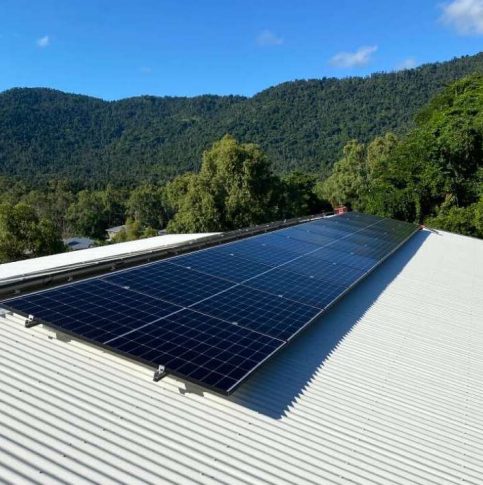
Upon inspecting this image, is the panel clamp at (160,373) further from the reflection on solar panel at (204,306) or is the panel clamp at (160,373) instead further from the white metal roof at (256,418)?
the white metal roof at (256,418)

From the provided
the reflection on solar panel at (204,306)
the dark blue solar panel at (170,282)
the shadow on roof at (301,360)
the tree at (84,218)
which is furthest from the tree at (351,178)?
the tree at (84,218)

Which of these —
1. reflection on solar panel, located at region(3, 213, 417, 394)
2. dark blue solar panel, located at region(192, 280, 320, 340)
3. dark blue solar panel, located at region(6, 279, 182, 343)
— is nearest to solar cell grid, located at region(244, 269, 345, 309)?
reflection on solar panel, located at region(3, 213, 417, 394)

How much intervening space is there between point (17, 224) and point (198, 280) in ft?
86.8

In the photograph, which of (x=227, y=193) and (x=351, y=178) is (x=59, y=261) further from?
(x=351, y=178)

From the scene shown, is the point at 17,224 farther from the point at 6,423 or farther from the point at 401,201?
the point at 401,201

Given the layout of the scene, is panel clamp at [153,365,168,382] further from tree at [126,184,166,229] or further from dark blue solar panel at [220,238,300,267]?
tree at [126,184,166,229]

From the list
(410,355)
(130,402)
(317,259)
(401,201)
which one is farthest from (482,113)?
(130,402)

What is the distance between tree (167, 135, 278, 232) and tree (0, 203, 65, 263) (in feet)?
43.1

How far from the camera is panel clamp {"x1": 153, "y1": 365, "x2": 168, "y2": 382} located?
6.75 meters

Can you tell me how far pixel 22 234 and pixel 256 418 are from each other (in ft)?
101

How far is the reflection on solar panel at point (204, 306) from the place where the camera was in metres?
7.23

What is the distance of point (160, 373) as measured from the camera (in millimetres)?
6797

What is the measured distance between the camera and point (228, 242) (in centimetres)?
1753

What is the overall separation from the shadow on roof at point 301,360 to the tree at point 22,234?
87.9ft
